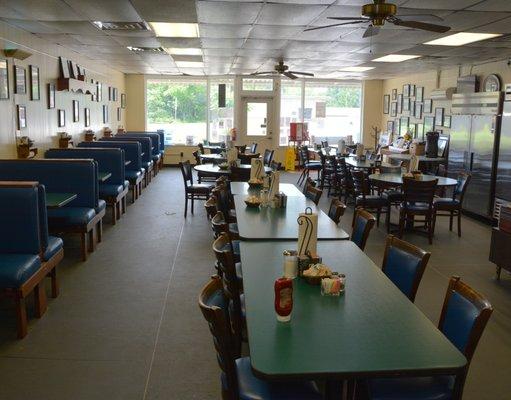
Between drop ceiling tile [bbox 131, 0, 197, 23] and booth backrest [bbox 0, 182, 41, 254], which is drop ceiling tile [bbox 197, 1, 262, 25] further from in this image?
booth backrest [bbox 0, 182, 41, 254]

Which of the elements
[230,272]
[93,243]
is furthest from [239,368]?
[93,243]

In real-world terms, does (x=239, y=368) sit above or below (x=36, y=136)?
below

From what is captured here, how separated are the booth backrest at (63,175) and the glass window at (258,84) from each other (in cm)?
906

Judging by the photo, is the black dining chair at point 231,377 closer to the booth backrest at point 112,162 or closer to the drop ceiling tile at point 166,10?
the drop ceiling tile at point 166,10

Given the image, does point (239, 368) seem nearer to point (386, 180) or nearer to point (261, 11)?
point (261, 11)

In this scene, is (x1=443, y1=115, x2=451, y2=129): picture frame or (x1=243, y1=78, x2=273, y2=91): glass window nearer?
(x1=443, y1=115, x2=451, y2=129): picture frame

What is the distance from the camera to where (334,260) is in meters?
2.94

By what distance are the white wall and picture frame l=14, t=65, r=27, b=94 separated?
0.06 meters

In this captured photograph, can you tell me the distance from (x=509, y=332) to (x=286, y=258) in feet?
7.51

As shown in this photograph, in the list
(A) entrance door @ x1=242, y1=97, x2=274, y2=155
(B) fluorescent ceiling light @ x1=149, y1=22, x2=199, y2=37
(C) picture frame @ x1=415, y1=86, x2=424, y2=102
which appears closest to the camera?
(B) fluorescent ceiling light @ x1=149, y1=22, x2=199, y2=37

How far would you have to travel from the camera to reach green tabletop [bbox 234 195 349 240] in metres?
3.45

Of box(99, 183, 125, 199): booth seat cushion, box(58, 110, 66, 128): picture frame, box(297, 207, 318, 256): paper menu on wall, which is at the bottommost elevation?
box(99, 183, 125, 199): booth seat cushion

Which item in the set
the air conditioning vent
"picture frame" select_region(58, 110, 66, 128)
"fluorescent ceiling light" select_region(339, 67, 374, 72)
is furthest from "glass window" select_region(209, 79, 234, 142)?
the air conditioning vent

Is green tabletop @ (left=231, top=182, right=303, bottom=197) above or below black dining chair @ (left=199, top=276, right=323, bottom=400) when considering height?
above
